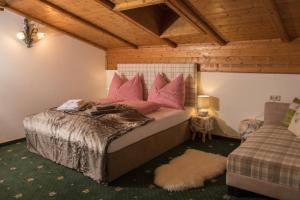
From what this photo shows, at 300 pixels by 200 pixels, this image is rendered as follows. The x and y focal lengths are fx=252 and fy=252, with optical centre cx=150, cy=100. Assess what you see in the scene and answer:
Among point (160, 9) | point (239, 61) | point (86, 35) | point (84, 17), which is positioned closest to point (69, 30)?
point (86, 35)

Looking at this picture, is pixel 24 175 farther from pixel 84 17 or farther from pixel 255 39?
pixel 255 39

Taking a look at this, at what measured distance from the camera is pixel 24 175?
3.09 m

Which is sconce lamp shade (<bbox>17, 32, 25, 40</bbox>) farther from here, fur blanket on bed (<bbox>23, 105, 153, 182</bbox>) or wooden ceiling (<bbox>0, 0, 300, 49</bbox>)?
fur blanket on bed (<bbox>23, 105, 153, 182</bbox>)

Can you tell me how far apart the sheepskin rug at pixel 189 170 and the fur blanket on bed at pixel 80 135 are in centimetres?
65

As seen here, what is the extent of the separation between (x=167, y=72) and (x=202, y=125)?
47.8 inches

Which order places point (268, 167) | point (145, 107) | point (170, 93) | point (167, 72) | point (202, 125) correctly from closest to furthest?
point (268, 167) → point (145, 107) → point (202, 125) → point (170, 93) → point (167, 72)

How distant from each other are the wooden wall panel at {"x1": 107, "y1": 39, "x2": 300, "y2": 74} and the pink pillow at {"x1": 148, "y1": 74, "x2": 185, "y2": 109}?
48cm

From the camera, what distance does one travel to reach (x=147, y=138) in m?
→ 3.31

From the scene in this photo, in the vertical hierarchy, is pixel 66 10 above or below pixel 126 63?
above

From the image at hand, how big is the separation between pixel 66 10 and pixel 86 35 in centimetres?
116

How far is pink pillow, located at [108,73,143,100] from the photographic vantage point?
4.83 metres

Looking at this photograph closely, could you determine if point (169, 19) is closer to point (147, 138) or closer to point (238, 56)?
point (238, 56)

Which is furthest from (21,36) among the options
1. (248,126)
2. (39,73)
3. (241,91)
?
(248,126)

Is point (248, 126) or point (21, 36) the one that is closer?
point (248, 126)
